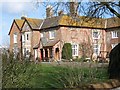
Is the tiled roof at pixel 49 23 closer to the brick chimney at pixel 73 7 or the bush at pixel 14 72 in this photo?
the brick chimney at pixel 73 7

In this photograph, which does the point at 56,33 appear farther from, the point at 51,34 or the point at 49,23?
the point at 49,23

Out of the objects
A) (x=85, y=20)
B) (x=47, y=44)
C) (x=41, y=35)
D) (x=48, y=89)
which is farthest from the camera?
(x=41, y=35)

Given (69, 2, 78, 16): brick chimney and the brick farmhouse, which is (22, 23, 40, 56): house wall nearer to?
the brick farmhouse

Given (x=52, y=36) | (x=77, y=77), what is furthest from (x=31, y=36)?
(x=77, y=77)

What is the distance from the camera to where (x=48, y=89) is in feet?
35.4

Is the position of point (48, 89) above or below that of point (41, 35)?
below

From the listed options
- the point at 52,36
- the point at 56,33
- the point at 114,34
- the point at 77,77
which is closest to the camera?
the point at 77,77

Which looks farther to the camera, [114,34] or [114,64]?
[114,34]

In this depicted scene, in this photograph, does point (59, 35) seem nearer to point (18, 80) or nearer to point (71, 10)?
point (71, 10)

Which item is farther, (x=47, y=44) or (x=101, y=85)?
(x=47, y=44)

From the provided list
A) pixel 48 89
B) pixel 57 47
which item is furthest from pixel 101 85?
pixel 57 47

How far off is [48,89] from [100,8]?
545 cm

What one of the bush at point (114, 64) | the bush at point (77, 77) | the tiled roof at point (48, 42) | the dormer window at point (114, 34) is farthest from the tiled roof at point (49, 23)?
the bush at point (77, 77)

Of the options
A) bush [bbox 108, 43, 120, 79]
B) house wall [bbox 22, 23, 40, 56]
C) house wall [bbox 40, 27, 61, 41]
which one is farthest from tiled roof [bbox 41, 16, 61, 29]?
bush [bbox 108, 43, 120, 79]
